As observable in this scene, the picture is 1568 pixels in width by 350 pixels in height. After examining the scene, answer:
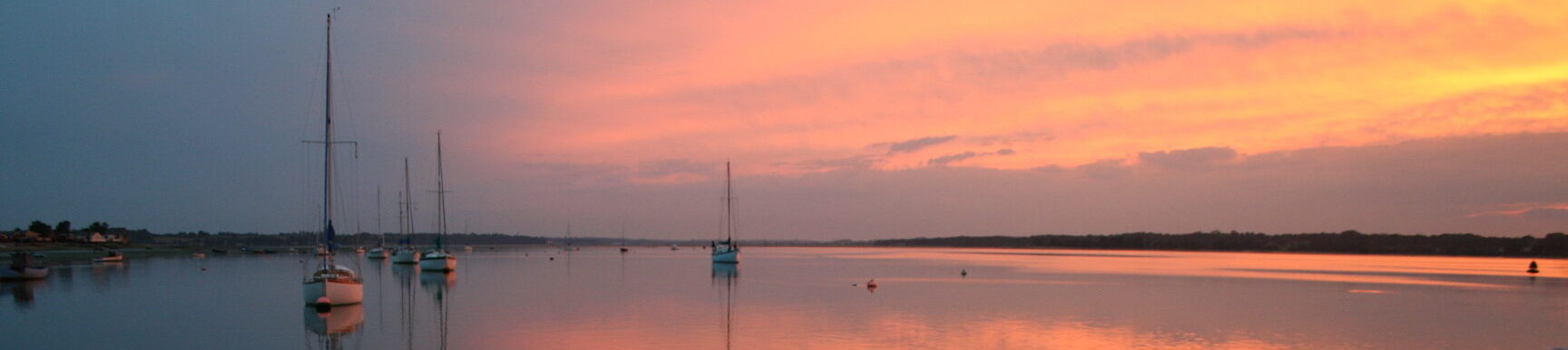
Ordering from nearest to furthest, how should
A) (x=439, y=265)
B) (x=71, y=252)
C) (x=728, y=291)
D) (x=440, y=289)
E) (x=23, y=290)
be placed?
(x=23, y=290), (x=728, y=291), (x=440, y=289), (x=439, y=265), (x=71, y=252)

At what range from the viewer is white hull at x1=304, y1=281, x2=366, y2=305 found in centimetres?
2578

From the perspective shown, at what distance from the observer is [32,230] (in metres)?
98.4

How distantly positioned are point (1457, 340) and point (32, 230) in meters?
117

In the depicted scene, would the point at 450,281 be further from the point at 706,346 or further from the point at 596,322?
the point at 706,346

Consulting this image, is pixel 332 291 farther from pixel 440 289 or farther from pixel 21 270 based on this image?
pixel 21 270

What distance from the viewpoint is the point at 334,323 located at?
23.0m

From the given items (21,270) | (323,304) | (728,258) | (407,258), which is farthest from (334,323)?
(407,258)

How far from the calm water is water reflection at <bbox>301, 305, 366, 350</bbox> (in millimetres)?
85

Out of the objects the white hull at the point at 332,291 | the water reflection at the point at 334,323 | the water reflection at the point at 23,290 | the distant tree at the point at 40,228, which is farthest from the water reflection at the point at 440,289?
the distant tree at the point at 40,228

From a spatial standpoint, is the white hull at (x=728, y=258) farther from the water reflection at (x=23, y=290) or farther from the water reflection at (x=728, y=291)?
the water reflection at (x=23, y=290)

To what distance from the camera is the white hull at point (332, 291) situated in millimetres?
25781

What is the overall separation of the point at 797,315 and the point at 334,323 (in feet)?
36.2

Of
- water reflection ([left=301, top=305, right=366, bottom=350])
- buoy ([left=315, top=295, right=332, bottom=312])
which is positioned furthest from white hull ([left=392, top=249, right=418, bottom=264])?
buoy ([left=315, top=295, right=332, bottom=312])

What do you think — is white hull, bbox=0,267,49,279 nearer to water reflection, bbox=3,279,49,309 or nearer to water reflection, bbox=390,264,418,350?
water reflection, bbox=3,279,49,309
